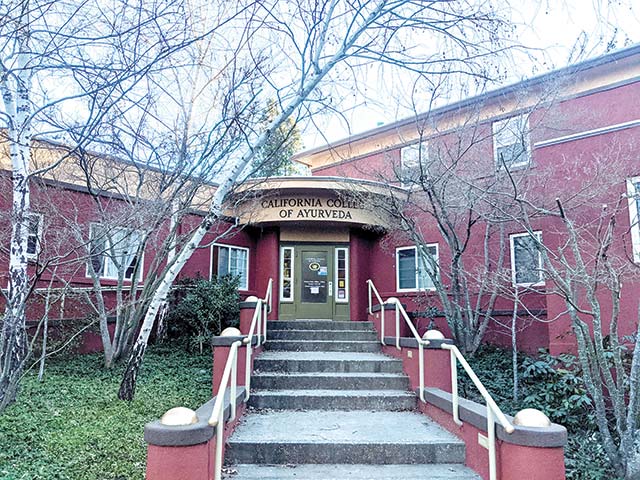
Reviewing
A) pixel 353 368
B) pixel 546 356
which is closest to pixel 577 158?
pixel 546 356

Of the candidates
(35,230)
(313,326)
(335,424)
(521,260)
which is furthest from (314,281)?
(335,424)

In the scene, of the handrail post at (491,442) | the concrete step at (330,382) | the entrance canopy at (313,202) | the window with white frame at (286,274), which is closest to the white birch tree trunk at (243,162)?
the concrete step at (330,382)

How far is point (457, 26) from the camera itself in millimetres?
4828

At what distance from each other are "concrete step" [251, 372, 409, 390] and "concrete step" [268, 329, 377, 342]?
6.77ft

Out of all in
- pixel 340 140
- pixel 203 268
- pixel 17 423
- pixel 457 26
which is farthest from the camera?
pixel 340 140

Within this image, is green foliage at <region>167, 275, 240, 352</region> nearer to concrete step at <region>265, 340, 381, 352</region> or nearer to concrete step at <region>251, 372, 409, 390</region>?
concrete step at <region>265, 340, 381, 352</region>

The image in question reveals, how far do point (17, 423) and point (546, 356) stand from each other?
24.8ft

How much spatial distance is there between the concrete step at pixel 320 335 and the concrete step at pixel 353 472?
4225 mm

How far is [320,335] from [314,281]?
12.0ft

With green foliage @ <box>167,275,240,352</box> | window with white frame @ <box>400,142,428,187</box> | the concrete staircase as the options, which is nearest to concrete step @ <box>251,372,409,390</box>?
the concrete staircase

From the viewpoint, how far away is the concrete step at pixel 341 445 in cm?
454

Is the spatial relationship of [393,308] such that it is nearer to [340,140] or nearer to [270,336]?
[270,336]

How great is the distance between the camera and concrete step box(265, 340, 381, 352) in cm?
813

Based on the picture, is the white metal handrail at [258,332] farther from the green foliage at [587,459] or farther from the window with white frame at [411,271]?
the window with white frame at [411,271]
